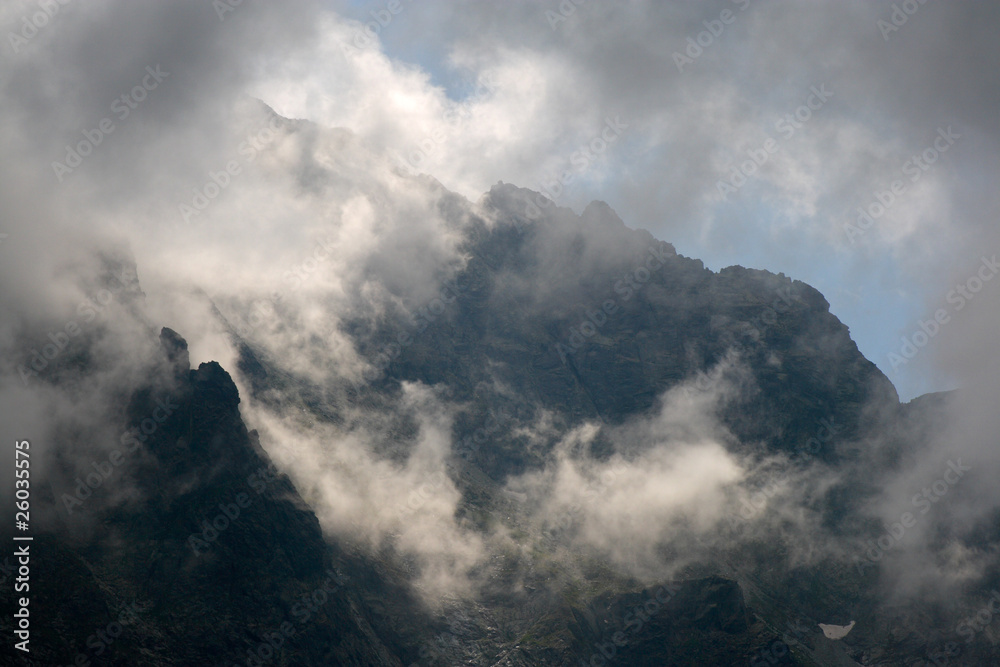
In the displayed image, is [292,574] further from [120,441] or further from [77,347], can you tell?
[77,347]

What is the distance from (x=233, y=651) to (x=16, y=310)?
101531 millimetres

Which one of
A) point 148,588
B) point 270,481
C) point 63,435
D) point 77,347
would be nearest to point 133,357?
point 77,347

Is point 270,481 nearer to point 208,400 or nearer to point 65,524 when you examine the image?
point 208,400

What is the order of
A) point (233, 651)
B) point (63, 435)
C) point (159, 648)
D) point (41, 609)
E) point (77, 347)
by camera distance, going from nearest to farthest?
1. point (41, 609)
2. point (159, 648)
3. point (233, 651)
4. point (63, 435)
5. point (77, 347)

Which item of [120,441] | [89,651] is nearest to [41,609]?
[89,651]

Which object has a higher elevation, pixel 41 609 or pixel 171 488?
pixel 171 488

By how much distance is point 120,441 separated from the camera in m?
187

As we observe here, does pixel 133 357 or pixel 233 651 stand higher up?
pixel 133 357

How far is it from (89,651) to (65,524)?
35.0 m

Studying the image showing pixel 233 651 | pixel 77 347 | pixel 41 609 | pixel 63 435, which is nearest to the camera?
pixel 41 609

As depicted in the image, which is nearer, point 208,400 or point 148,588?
point 148,588

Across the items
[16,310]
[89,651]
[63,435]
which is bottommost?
[89,651]

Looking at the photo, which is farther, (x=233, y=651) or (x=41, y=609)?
(x=233, y=651)

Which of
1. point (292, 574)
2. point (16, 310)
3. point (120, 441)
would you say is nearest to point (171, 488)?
point (120, 441)
